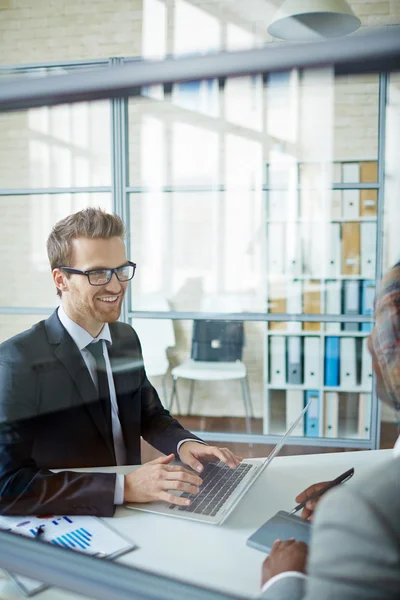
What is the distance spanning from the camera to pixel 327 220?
3.19 m

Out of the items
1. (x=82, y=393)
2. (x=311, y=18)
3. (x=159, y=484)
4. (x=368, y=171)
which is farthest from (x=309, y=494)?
(x=368, y=171)

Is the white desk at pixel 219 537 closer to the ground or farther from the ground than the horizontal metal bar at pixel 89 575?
closer to the ground

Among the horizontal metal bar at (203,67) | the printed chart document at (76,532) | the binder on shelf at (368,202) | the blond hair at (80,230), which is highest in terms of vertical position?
the binder on shelf at (368,202)

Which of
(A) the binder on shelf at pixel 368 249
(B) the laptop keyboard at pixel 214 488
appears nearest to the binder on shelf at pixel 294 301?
(A) the binder on shelf at pixel 368 249

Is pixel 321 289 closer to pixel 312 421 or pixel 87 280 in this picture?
pixel 312 421

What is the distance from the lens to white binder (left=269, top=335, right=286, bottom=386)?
3.13 meters

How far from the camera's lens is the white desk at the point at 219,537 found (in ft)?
2.28

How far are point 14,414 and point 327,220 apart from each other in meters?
2.46

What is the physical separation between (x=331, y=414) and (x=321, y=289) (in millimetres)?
696

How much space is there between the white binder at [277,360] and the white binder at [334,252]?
18.2 inches

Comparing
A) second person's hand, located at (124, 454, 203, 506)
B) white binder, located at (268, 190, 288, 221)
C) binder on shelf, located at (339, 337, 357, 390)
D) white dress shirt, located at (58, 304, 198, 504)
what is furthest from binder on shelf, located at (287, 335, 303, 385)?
second person's hand, located at (124, 454, 203, 506)

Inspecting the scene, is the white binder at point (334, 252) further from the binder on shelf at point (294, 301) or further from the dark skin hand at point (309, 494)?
the dark skin hand at point (309, 494)

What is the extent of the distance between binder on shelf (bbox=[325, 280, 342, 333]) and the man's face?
6.64 ft

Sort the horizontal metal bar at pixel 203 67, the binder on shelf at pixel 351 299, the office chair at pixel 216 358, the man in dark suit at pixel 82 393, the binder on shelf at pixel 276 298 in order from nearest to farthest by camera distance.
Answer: the horizontal metal bar at pixel 203 67 < the man in dark suit at pixel 82 393 < the binder on shelf at pixel 351 299 < the binder on shelf at pixel 276 298 < the office chair at pixel 216 358
